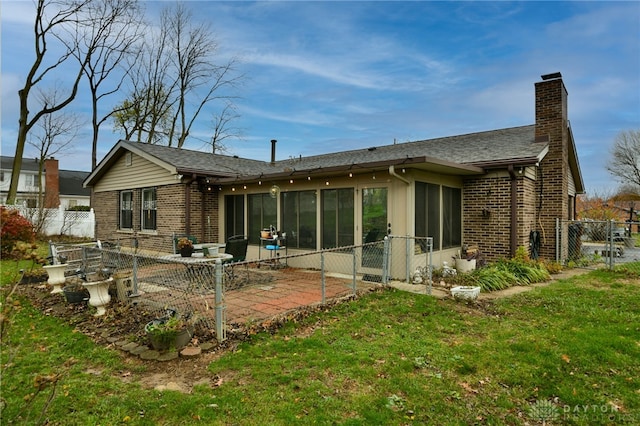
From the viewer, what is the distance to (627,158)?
26.9 meters

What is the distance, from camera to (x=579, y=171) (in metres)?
13.0

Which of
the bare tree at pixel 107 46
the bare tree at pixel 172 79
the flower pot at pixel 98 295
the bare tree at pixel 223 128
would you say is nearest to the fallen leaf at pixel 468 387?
the flower pot at pixel 98 295

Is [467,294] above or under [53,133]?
under

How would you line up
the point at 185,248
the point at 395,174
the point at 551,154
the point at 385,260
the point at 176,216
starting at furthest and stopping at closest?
1. the point at 176,216
2. the point at 551,154
3. the point at 185,248
4. the point at 395,174
5. the point at 385,260

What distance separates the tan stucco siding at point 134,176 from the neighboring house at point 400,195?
66mm

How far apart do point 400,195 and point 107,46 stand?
20098mm

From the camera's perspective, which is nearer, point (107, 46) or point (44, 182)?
point (107, 46)

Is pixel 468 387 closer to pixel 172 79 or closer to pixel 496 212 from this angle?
pixel 496 212

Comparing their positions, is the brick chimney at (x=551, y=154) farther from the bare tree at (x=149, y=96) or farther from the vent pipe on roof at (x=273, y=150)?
the bare tree at (x=149, y=96)

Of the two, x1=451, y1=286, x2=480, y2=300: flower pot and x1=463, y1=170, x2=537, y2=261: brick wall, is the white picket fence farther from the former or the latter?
x1=451, y1=286, x2=480, y2=300: flower pot

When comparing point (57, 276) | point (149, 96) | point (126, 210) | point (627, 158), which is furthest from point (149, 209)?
point (627, 158)

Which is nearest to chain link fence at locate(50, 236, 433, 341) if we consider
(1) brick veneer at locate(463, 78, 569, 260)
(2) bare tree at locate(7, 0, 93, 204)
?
(1) brick veneer at locate(463, 78, 569, 260)

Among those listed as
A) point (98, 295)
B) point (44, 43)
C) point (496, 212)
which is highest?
point (44, 43)

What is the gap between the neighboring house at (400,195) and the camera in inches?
311
